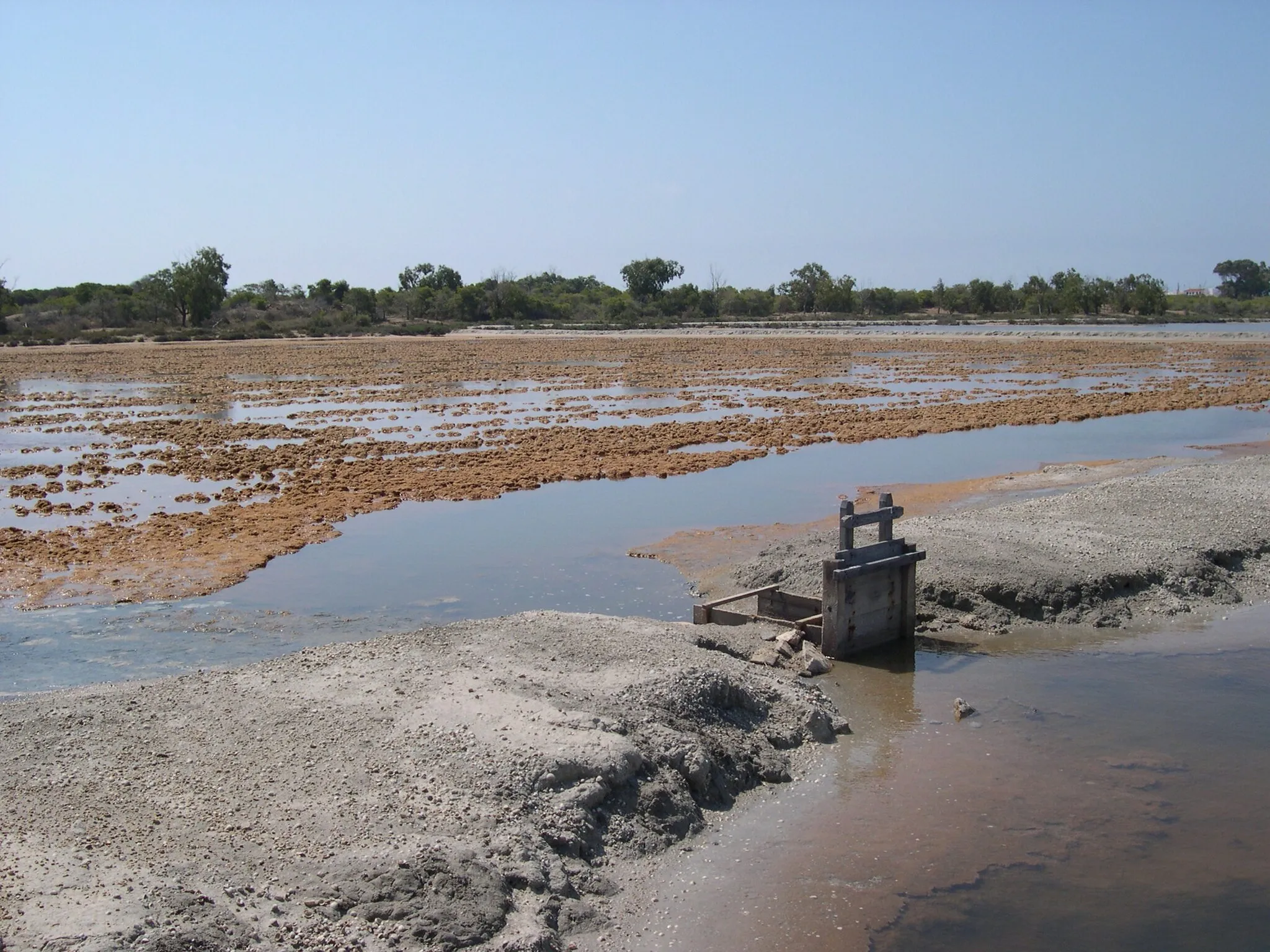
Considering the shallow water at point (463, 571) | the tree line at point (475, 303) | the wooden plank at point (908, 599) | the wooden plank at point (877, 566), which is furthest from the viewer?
the tree line at point (475, 303)

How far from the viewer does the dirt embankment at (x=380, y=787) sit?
6.09 m

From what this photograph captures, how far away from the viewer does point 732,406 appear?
3794cm

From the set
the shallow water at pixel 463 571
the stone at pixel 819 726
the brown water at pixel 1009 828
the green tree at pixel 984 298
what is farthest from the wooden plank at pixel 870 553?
the green tree at pixel 984 298

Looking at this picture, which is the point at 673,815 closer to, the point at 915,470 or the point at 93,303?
the point at 915,470

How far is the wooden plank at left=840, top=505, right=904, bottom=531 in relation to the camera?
11.5 meters

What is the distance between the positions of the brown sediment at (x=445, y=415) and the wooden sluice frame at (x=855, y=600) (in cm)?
726

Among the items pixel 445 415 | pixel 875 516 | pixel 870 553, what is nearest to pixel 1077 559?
pixel 875 516

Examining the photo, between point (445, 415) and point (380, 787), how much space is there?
29328 millimetres

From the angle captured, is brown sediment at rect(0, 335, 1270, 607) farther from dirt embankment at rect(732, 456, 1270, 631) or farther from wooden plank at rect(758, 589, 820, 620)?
dirt embankment at rect(732, 456, 1270, 631)

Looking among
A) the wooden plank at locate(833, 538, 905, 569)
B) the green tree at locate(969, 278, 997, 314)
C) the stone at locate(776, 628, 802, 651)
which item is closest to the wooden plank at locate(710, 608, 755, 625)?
the stone at locate(776, 628, 802, 651)

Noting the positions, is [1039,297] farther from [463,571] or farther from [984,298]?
[463,571]

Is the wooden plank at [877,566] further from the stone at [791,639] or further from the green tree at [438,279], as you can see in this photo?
the green tree at [438,279]

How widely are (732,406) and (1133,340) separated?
4749cm

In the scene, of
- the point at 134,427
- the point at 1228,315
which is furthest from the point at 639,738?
the point at 1228,315
